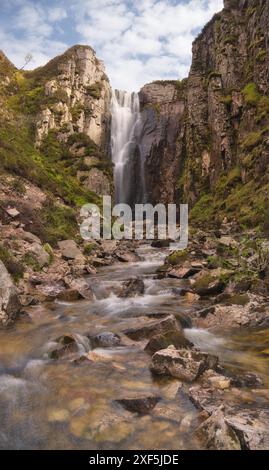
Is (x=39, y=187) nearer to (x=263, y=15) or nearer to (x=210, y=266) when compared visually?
(x=210, y=266)

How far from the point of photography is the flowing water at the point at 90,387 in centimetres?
427

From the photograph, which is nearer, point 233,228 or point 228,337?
point 228,337

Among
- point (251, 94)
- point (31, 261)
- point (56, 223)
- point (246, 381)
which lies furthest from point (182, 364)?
point (251, 94)

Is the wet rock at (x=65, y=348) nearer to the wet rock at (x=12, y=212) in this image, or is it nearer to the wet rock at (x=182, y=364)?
the wet rock at (x=182, y=364)

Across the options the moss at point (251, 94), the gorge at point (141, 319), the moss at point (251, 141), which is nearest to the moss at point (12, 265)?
the gorge at point (141, 319)

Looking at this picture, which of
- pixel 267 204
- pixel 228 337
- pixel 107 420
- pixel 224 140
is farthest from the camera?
pixel 224 140

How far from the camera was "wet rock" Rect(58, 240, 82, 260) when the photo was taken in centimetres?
1524

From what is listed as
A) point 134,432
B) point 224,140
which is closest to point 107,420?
point 134,432

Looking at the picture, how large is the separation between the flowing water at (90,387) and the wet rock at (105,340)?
7.9 inches

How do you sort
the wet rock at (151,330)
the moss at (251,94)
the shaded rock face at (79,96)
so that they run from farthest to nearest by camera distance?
1. the shaded rock face at (79,96)
2. the moss at (251,94)
3. the wet rock at (151,330)

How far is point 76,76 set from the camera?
1890 inches

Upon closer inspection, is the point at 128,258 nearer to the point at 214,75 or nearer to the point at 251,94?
the point at 251,94

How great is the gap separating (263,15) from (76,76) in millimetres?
23338

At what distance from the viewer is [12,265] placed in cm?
1109
